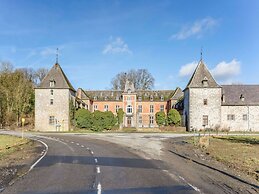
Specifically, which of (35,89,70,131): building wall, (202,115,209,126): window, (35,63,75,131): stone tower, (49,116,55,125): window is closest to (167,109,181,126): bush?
(202,115,209,126): window

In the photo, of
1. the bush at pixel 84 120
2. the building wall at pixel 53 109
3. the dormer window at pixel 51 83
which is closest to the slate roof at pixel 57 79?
the dormer window at pixel 51 83

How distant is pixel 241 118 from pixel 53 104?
37.6 m

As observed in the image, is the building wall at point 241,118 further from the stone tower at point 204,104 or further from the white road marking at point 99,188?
the white road marking at point 99,188

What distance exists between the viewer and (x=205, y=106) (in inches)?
2255

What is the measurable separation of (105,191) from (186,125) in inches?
2079

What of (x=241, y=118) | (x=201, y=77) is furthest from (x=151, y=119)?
(x=241, y=118)

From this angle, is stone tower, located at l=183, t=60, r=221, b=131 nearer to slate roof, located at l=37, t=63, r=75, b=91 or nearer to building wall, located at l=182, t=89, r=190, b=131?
building wall, located at l=182, t=89, r=190, b=131

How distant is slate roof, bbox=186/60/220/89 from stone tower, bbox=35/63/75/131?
24457 millimetres

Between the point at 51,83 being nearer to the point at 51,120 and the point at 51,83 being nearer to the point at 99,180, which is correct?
the point at 51,120

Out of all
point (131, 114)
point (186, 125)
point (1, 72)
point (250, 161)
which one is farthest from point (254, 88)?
point (1, 72)

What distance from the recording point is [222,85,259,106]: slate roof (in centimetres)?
5916

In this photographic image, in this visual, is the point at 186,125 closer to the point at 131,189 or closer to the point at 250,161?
the point at 250,161

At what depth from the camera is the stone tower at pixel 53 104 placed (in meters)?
57.3

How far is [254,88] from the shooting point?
61.6m
